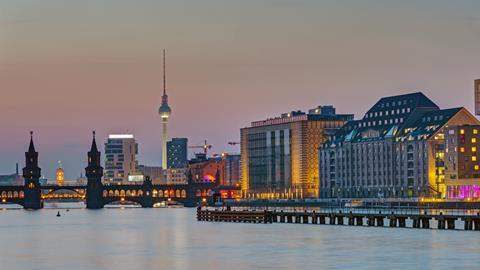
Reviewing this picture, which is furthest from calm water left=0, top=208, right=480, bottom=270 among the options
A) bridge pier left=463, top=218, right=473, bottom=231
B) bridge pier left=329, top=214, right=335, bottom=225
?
bridge pier left=329, top=214, right=335, bottom=225

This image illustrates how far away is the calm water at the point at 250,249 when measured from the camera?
364 ft

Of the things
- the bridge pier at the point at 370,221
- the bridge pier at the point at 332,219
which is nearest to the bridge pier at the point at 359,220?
the bridge pier at the point at 370,221

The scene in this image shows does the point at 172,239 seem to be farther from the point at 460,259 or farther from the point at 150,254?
the point at 460,259

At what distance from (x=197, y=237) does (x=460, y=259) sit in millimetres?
57449

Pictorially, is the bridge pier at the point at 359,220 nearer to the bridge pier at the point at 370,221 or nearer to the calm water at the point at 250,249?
the bridge pier at the point at 370,221

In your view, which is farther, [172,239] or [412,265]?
[172,239]

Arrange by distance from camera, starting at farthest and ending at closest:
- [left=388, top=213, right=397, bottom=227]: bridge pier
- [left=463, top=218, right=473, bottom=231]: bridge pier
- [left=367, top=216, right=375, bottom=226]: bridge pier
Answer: [left=367, top=216, right=375, bottom=226]: bridge pier < [left=388, top=213, right=397, bottom=227]: bridge pier < [left=463, top=218, right=473, bottom=231]: bridge pier

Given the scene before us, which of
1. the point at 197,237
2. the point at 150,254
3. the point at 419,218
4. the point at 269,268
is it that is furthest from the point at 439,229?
the point at 269,268

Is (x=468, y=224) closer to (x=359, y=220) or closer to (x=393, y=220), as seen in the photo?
(x=393, y=220)

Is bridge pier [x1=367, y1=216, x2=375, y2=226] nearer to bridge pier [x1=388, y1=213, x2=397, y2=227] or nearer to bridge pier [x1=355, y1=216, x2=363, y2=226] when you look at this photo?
bridge pier [x1=355, y1=216, x2=363, y2=226]

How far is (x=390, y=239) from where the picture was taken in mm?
143875

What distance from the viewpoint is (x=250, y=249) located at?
131 m

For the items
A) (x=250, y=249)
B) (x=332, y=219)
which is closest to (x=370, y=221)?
(x=332, y=219)

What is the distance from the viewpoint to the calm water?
364 feet
